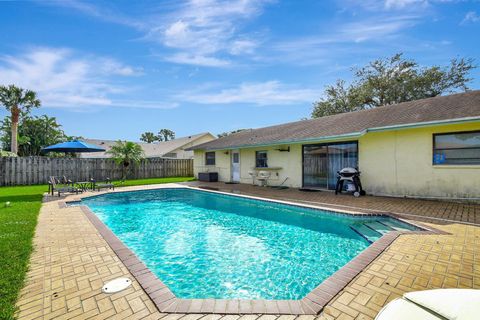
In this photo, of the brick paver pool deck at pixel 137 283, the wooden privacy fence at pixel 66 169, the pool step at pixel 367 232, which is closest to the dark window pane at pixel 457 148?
the brick paver pool deck at pixel 137 283

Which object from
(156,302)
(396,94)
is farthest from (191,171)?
(396,94)

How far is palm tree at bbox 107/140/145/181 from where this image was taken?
1778 centimetres

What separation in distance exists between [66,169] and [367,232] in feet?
61.5

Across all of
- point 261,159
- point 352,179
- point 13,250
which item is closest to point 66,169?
point 261,159

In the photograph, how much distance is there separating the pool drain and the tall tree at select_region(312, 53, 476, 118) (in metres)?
28.4

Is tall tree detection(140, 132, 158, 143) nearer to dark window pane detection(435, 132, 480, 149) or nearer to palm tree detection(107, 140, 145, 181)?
palm tree detection(107, 140, 145, 181)

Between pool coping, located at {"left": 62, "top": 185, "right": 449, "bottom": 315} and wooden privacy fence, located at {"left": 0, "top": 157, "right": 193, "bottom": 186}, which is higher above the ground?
wooden privacy fence, located at {"left": 0, "top": 157, "right": 193, "bottom": 186}

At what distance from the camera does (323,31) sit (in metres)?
10.0

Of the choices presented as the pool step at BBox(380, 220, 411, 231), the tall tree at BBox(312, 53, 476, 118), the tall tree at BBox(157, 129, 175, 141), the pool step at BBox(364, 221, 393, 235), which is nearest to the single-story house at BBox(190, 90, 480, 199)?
the pool step at BBox(380, 220, 411, 231)

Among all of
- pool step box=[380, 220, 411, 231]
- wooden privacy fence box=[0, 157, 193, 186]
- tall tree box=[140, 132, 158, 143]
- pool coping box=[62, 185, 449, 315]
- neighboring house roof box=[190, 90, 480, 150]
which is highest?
tall tree box=[140, 132, 158, 143]

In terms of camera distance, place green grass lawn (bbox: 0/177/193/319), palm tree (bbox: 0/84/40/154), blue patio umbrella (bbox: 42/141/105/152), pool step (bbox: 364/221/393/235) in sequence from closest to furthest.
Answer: green grass lawn (bbox: 0/177/193/319) < pool step (bbox: 364/221/393/235) < blue patio umbrella (bbox: 42/141/105/152) < palm tree (bbox: 0/84/40/154)

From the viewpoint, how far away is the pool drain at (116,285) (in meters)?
2.90

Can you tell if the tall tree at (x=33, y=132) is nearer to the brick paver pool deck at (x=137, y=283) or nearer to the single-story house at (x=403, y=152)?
the single-story house at (x=403, y=152)

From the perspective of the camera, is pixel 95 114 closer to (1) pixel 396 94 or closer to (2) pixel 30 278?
(2) pixel 30 278
